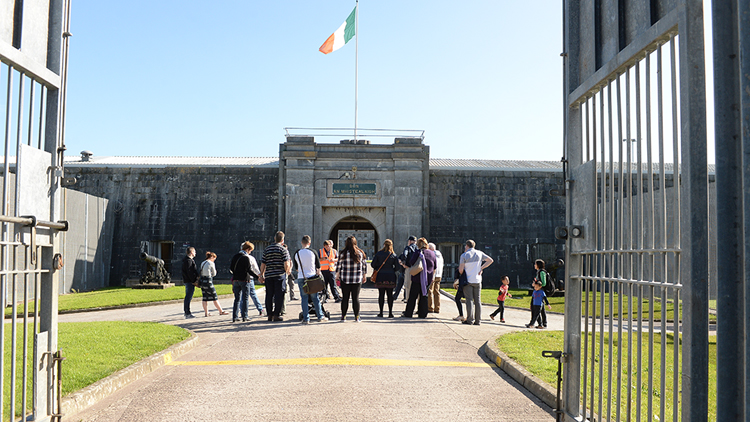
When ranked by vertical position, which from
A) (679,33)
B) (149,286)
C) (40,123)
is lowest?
(149,286)

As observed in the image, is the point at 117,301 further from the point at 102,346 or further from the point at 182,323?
the point at 102,346

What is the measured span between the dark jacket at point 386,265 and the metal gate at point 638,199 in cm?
673

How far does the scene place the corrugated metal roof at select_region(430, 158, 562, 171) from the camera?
26.0m

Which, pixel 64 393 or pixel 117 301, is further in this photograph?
pixel 117 301

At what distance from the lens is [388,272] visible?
11.8 m

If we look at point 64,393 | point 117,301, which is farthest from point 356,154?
point 64,393

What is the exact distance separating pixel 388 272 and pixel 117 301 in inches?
334

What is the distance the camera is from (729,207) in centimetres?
259

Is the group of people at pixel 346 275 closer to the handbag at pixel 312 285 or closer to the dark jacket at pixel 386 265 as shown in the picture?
the dark jacket at pixel 386 265

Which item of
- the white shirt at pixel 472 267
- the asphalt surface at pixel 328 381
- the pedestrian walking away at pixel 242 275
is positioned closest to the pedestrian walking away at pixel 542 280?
the white shirt at pixel 472 267

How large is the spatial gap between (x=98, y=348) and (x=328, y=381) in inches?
132

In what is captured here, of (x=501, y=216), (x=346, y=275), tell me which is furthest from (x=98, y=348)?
(x=501, y=216)

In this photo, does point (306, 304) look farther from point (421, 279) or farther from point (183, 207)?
point (183, 207)

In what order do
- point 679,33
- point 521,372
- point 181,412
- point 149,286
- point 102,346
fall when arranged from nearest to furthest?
point 679,33, point 181,412, point 521,372, point 102,346, point 149,286
